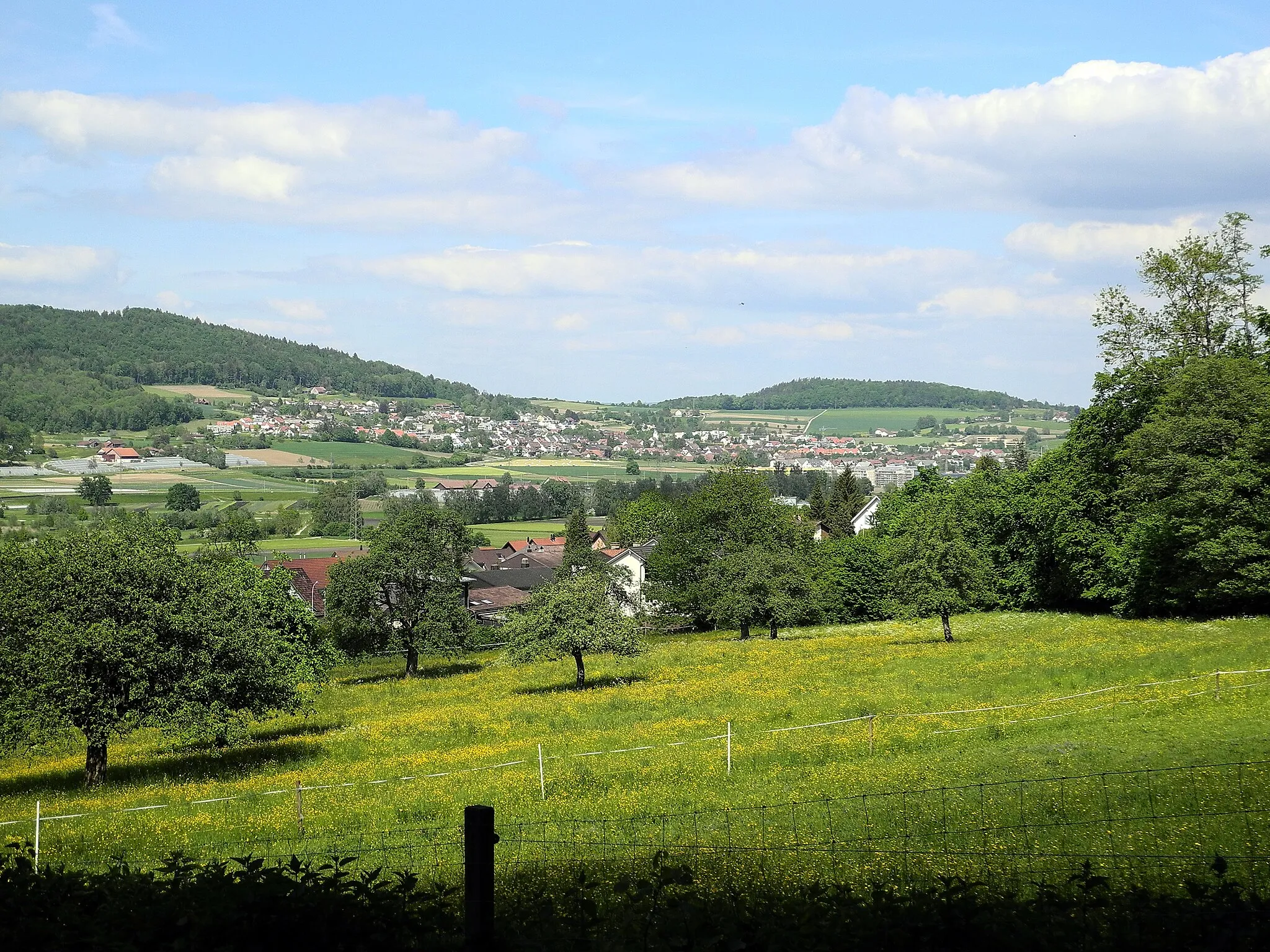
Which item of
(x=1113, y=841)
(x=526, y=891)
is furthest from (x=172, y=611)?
(x=1113, y=841)


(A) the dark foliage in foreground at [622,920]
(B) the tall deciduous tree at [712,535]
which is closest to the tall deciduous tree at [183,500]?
(B) the tall deciduous tree at [712,535]

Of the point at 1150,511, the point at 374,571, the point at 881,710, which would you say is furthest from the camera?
the point at 374,571

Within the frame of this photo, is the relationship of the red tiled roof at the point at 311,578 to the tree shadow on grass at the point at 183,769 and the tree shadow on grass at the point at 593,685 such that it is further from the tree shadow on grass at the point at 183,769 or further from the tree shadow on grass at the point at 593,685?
the tree shadow on grass at the point at 183,769

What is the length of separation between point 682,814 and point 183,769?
18.4m

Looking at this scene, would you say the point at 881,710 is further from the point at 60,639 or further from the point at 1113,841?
the point at 60,639

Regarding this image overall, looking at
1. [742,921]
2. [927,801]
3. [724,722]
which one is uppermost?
[742,921]

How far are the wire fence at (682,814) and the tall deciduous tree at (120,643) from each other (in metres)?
3.13

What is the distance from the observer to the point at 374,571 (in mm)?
55562

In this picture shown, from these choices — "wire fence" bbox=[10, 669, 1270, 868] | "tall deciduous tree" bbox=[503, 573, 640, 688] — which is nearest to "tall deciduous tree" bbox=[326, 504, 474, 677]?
"tall deciduous tree" bbox=[503, 573, 640, 688]

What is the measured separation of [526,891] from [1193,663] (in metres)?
29.3

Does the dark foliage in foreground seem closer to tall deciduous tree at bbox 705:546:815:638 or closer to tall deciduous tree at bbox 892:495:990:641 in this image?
tall deciduous tree at bbox 892:495:990:641

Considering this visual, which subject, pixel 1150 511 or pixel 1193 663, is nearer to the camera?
pixel 1193 663

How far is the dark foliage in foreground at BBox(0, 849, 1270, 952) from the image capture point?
7.27m

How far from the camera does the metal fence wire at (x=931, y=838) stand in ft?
40.8
